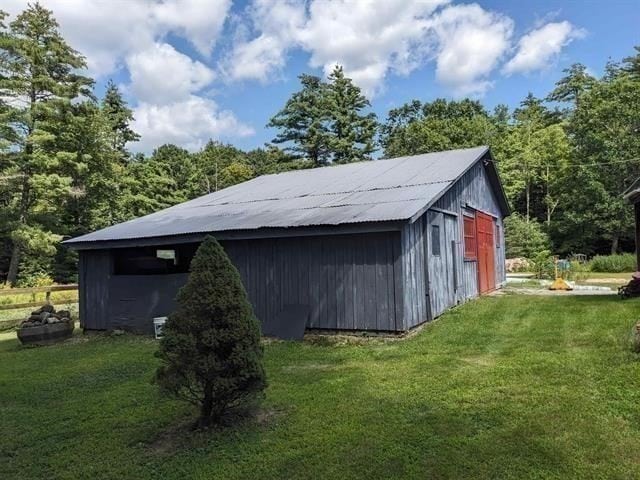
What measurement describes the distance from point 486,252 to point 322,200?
5854 mm

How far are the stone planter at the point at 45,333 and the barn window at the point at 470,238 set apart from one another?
9018 millimetres

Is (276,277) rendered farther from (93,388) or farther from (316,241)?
(93,388)

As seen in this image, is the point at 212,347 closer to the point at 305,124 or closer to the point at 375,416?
the point at 375,416

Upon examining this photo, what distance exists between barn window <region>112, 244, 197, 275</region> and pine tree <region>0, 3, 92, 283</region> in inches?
499

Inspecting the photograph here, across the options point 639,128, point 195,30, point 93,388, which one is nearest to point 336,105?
point 639,128

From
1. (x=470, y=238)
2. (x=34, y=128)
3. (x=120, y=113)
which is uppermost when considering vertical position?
(x=120, y=113)

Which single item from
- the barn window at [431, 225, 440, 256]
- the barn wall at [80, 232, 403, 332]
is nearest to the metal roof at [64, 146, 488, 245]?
the barn wall at [80, 232, 403, 332]

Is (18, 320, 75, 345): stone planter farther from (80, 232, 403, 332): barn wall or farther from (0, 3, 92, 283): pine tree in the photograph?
(0, 3, 92, 283): pine tree

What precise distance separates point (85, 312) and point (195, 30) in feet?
24.4

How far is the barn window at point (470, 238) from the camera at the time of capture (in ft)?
38.8

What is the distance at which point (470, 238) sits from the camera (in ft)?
40.1

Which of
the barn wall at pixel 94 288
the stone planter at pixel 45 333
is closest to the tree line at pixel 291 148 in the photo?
the barn wall at pixel 94 288

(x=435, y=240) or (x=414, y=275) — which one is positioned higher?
(x=435, y=240)

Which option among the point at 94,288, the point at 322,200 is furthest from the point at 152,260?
the point at 322,200
